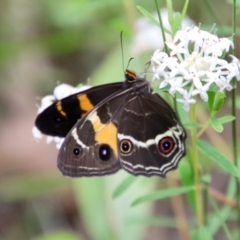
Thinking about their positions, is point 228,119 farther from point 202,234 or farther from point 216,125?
point 202,234

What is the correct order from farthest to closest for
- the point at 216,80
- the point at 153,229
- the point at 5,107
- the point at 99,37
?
1. the point at 5,107
2. the point at 99,37
3. the point at 153,229
4. the point at 216,80

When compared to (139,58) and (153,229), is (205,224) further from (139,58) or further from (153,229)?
(153,229)

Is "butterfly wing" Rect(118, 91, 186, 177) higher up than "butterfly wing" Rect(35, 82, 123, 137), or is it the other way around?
"butterfly wing" Rect(35, 82, 123, 137)

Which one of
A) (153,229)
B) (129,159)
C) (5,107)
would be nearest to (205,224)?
(129,159)

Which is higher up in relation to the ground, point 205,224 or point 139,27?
→ point 139,27

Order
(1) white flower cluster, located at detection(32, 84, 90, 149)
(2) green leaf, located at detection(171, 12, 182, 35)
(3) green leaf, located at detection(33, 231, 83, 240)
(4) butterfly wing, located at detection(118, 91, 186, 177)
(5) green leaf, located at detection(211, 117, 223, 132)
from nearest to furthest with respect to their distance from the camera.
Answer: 1. (5) green leaf, located at detection(211, 117, 223, 132)
2. (2) green leaf, located at detection(171, 12, 182, 35)
3. (4) butterfly wing, located at detection(118, 91, 186, 177)
4. (1) white flower cluster, located at detection(32, 84, 90, 149)
5. (3) green leaf, located at detection(33, 231, 83, 240)

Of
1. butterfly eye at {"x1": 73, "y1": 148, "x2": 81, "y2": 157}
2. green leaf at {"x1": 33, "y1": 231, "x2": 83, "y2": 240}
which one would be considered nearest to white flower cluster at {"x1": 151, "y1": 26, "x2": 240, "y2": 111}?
butterfly eye at {"x1": 73, "y1": 148, "x2": 81, "y2": 157}

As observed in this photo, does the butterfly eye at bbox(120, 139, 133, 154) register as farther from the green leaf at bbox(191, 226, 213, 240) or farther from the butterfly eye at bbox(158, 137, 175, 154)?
the green leaf at bbox(191, 226, 213, 240)
